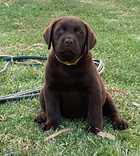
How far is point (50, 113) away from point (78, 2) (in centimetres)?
1070

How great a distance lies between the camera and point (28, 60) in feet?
23.7

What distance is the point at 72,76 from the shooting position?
14.6 feet

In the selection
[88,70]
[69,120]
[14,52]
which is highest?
[88,70]

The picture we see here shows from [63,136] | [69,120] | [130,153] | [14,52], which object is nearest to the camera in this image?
[130,153]

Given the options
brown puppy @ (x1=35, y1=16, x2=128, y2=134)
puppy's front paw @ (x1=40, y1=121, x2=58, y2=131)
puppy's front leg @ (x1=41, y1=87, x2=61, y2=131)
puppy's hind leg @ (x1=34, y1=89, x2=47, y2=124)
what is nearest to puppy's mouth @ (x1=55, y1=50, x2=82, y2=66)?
brown puppy @ (x1=35, y1=16, x2=128, y2=134)

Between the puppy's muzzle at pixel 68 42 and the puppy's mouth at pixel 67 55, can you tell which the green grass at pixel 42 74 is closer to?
the puppy's mouth at pixel 67 55

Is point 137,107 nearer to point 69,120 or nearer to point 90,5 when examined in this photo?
point 69,120

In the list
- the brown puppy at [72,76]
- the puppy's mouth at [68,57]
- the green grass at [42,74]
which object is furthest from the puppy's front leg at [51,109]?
the puppy's mouth at [68,57]

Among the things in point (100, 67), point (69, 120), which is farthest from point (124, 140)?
point (100, 67)

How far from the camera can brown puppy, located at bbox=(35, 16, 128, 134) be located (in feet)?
14.2

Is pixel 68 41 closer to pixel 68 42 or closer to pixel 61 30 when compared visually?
pixel 68 42

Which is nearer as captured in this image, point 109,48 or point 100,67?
point 100,67

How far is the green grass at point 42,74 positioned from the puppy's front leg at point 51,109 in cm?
11

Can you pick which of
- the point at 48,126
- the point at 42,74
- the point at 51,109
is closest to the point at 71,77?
the point at 51,109
